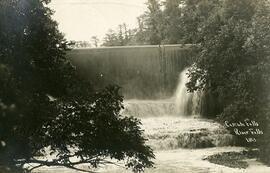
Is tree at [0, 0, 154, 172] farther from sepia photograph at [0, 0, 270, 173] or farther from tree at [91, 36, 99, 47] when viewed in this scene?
tree at [91, 36, 99, 47]

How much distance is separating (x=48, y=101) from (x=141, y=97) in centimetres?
2511

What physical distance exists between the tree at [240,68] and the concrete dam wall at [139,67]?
827 cm

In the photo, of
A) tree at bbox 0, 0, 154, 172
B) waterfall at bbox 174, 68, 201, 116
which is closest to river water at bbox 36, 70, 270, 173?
waterfall at bbox 174, 68, 201, 116

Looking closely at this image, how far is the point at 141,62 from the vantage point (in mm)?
34719

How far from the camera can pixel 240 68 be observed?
22.4 metres

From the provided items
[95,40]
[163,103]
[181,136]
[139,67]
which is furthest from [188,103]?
[95,40]

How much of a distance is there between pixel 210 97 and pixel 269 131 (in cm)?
1068

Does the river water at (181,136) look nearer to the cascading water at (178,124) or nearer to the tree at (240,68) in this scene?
the cascading water at (178,124)

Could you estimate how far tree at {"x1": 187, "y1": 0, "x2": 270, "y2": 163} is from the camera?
2041 cm

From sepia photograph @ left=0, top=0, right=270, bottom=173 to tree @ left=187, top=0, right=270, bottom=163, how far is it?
5 centimetres

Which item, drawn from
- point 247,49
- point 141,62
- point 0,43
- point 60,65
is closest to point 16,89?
point 0,43

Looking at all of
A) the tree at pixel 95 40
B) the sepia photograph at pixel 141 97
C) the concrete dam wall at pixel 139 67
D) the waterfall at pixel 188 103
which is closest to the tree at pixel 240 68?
the sepia photograph at pixel 141 97

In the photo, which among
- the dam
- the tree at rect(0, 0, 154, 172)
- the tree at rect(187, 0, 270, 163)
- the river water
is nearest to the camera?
the tree at rect(0, 0, 154, 172)

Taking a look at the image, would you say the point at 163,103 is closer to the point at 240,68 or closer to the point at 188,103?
the point at 188,103
